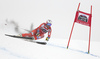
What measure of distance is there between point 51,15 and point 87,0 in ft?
4.59

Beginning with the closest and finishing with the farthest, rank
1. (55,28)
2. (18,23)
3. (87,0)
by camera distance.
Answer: (18,23), (55,28), (87,0)

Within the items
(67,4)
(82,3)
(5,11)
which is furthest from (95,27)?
(5,11)

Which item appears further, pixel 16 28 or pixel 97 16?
pixel 97 16

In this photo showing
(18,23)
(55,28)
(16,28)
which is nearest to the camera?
(16,28)

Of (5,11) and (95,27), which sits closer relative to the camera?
(5,11)

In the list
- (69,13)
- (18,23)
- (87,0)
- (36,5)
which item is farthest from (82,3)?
(18,23)

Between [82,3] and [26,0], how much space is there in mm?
1892

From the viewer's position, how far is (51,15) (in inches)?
161

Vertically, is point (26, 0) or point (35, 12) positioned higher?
point (26, 0)

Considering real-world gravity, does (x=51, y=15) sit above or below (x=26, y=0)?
below

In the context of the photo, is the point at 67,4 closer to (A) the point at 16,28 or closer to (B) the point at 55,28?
(B) the point at 55,28

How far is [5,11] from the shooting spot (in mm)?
3779

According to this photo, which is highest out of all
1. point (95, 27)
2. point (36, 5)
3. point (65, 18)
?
point (36, 5)

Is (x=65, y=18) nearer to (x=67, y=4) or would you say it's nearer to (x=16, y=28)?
(x=67, y=4)
